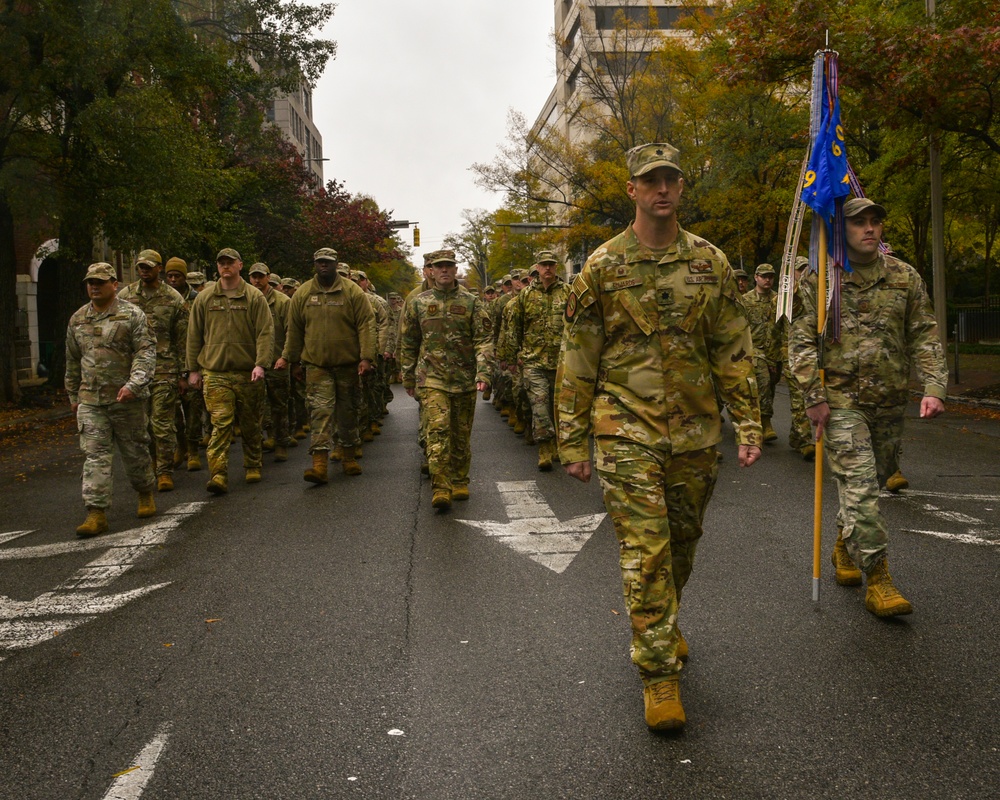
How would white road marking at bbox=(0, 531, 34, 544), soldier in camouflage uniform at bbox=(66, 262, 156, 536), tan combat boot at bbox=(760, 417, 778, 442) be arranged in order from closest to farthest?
white road marking at bbox=(0, 531, 34, 544) → soldier in camouflage uniform at bbox=(66, 262, 156, 536) → tan combat boot at bbox=(760, 417, 778, 442)

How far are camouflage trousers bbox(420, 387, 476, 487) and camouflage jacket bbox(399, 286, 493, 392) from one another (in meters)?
0.11

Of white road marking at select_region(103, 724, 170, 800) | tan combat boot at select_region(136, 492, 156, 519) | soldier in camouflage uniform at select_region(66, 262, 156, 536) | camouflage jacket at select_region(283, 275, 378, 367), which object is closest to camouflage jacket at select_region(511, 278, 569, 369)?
camouflage jacket at select_region(283, 275, 378, 367)

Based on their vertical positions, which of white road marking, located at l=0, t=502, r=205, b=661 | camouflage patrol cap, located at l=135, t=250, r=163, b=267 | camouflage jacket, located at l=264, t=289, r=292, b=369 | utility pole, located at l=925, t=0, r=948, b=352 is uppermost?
utility pole, located at l=925, t=0, r=948, b=352

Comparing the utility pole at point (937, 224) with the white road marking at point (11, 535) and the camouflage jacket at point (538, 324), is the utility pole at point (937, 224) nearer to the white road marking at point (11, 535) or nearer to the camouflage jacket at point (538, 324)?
the camouflage jacket at point (538, 324)

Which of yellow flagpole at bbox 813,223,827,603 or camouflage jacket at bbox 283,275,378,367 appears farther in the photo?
camouflage jacket at bbox 283,275,378,367

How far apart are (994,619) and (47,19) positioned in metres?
17.3

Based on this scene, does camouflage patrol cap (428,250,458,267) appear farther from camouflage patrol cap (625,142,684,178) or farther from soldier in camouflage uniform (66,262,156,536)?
camouflage patrol cap (625,142,684,178)

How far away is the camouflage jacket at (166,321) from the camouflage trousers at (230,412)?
909 mm

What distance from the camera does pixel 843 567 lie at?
5836mm

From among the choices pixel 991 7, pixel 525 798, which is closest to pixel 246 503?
pixel 525 798

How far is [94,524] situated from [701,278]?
5.65m

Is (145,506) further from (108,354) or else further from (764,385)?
(764,385)

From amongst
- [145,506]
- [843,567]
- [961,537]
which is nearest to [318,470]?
[145,506]

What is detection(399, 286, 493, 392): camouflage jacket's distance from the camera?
29.2ft
